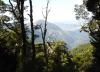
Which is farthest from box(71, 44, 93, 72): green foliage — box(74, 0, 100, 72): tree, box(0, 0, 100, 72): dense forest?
box(74, 0, 100, 72): tree

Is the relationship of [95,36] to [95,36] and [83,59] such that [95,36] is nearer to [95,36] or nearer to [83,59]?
[95,36]

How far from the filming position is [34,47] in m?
30.1

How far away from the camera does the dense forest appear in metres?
27.4

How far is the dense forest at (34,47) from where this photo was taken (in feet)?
90.0

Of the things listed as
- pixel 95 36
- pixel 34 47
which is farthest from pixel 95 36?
Answer: pixel 34 47

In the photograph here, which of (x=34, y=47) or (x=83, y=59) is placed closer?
(x=34, y=47)

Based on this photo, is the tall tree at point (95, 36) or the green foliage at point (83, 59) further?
the green foliage at point (83, 59)

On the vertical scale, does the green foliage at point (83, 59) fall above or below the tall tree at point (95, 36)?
below

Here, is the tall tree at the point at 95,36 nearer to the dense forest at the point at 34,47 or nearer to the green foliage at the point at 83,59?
the dense forest at the point at 34,47

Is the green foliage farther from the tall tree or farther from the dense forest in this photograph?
→ the tall tree

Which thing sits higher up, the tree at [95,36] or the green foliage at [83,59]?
the tree at [95,36]

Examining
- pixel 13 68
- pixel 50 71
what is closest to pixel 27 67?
pixel 13 68

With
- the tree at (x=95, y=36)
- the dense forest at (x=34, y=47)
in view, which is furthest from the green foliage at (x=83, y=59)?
the tree at (x=95, y=36)

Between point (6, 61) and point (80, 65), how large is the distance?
12541 millimetres
